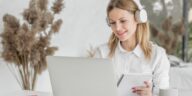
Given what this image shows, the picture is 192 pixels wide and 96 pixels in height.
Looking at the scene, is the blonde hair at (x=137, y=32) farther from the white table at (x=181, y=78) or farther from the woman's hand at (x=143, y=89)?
the white table at (x=181, y=78)

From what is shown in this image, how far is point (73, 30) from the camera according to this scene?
372cm

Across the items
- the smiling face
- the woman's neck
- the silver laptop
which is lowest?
the silver laptop

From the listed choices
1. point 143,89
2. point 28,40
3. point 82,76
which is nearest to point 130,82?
point 143,89

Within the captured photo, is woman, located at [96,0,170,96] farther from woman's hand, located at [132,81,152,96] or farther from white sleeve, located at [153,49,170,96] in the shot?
woman's hand, located at [132,81,152,96]

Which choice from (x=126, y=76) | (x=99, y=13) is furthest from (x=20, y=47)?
(x=99, y=13)

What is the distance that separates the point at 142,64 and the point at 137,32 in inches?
7.0

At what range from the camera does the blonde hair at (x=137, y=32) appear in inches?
75.7

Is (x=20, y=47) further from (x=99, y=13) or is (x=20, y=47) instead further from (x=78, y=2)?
(x=99, y=13)

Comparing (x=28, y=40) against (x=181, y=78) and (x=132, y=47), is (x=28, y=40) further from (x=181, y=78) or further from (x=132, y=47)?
(x=181, y=78)

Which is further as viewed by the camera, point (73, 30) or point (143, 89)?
point (73, 30)

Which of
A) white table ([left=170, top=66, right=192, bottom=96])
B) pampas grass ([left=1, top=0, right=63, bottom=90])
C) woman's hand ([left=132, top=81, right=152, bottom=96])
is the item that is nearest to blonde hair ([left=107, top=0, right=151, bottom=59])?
woman's hand ([left=132, top=81, right=152, bottom=96])

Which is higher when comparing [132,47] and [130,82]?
[132,47]

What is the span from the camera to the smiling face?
6.09ft

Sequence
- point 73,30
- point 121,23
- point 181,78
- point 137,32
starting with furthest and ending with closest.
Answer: point 181,78 → point 73,30 → point 137,32 → point 121,23
